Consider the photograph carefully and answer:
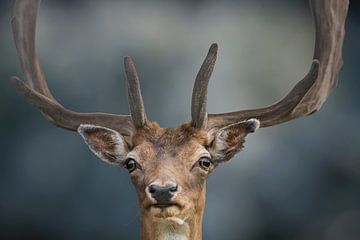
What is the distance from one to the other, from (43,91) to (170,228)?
1687mm

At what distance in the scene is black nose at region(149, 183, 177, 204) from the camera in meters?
7.35

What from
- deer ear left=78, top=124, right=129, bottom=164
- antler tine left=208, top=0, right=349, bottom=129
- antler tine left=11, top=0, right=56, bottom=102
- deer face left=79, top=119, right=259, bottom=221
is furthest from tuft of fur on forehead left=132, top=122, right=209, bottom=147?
antler tine left=11, top=0, right=56, bottom=102

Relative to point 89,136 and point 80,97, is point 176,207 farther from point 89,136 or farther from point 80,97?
point 80,97

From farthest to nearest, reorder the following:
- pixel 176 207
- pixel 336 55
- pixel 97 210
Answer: pixel 97 210, pixel 336 55, pixel 176 207

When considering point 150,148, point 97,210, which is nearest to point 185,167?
point 150,148

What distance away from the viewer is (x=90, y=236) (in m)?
12.6

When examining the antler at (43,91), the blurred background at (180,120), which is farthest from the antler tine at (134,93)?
the blurred background at (180,120)

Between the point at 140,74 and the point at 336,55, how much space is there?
436 cm

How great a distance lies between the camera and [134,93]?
7.79 m

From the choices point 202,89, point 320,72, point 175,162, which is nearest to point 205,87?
point 202,89

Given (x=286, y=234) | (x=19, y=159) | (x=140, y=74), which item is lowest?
(x=286, y=234)

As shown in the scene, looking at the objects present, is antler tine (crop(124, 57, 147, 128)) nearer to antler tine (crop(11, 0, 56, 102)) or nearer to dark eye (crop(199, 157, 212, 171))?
dark eye (crop(199, 157, 212, 171))

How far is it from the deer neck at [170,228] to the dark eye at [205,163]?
26 cm

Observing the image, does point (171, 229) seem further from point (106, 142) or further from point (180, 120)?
point (180, 120)
